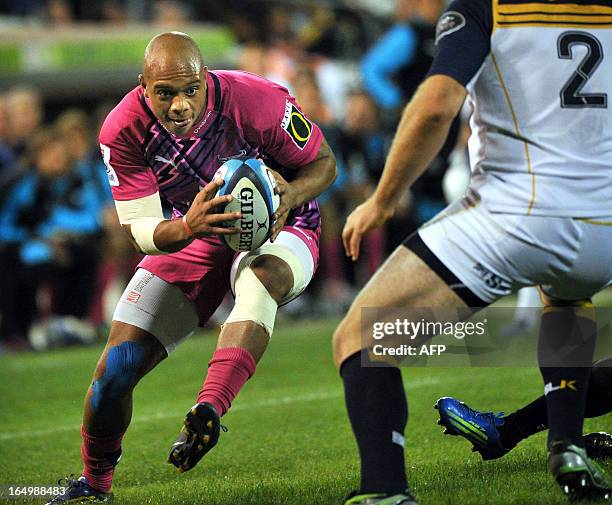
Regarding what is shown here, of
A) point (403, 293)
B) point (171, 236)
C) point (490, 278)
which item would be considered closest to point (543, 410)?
point (490, 278)

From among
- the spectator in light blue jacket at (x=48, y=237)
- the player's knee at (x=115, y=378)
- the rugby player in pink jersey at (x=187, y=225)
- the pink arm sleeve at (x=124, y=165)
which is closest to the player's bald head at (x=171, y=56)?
the rugby player in pink jersey at (x=187, y=225)

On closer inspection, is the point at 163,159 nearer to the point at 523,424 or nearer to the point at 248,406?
the point at 523,424

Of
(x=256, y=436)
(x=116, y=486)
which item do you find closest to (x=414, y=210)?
(x=256, y=436)

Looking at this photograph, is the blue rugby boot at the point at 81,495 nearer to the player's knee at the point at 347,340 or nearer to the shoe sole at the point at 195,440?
the shoe sole at the point at 195,440

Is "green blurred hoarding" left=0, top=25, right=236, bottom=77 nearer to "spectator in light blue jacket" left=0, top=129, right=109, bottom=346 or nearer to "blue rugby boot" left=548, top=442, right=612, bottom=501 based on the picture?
"spectator in light blue jacket" left=0, top=129, right=109, bottom=346

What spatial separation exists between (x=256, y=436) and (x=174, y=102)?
247cm

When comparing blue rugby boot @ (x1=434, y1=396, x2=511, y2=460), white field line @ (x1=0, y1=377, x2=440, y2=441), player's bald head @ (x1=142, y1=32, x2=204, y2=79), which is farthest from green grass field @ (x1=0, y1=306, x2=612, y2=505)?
player's bald head @ (x1=142, y1=32, x2=204, y2=79)

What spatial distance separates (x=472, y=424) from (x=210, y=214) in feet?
4.90

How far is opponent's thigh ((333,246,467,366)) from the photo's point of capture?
3.82 m

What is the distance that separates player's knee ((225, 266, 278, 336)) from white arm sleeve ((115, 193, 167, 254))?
1.40 ft

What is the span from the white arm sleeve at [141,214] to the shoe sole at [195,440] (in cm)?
93

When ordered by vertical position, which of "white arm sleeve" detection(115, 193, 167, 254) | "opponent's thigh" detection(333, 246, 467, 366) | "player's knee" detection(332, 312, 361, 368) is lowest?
"white arm sleeve" detection(115, 193, 167, 254)

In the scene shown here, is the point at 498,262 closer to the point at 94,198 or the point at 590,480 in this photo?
the point at 590,480

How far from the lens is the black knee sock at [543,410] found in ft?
15.7
